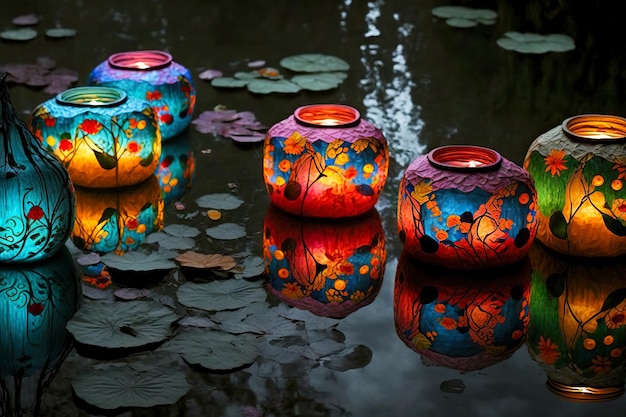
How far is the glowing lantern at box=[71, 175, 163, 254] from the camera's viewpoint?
242 centimetres

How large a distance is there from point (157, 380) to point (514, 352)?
0.69 m

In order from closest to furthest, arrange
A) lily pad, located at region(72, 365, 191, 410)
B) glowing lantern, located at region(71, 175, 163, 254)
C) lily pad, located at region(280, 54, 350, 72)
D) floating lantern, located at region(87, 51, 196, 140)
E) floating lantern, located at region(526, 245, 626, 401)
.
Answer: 1. lily pad, located at region(72, 365, 191, 410)
2. floating lantern, located at region(526, 245, 626, 401)
3. glowing lantern, located at region(71, 175, 163, 254)
4. floating lantern, located at region(87, 51, 196, 140)
5. lily pad, located at region(280, 54, 350, 72)

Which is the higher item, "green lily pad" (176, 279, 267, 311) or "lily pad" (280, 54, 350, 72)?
"green lily pad" (176, 279, 267, 311)

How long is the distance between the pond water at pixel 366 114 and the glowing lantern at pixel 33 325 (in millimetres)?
20

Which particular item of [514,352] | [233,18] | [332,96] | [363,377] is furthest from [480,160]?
[233,18]

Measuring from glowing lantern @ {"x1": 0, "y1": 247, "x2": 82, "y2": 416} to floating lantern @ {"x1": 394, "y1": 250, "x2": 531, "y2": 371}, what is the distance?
676 mm

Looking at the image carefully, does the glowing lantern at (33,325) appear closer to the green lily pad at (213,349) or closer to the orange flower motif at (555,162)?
the green lily pad at (213,349)

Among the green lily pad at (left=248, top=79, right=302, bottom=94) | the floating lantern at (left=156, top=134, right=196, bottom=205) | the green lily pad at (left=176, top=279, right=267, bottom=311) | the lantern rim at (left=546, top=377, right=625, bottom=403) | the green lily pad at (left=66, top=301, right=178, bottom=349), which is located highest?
the green lily pad at (left=66, top=301, right=178, bottom=349)

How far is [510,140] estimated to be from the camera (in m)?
3.08

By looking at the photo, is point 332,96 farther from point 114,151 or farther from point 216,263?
point 216,263

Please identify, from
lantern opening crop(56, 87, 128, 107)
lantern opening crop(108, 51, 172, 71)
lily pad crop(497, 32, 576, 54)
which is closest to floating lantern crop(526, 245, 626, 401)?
lantern opening crop(56, 87, 128, 107)

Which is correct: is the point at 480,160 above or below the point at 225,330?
above

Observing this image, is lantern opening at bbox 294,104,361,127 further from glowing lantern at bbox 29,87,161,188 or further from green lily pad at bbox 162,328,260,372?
green lily pad at bbox 162,328,260,372

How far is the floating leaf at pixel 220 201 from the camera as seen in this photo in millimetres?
2613
